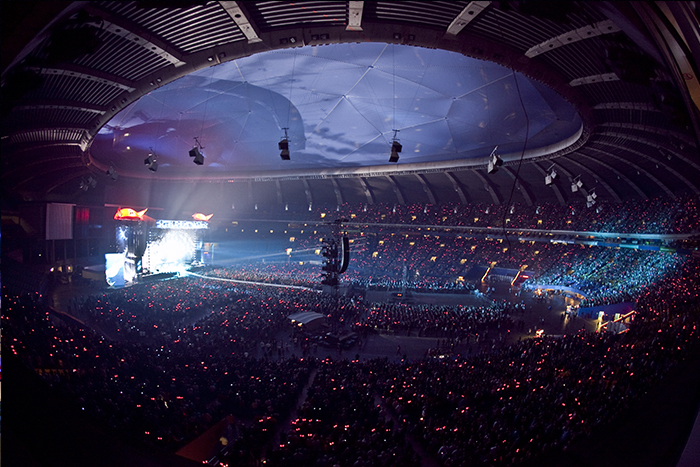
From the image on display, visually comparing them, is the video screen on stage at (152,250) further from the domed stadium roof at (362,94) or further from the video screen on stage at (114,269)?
the domed stadium roof at (362,94)

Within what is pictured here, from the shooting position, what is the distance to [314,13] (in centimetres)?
711

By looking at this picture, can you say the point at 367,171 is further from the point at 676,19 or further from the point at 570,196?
the point at 676,19

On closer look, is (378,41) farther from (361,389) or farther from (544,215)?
(544,215)

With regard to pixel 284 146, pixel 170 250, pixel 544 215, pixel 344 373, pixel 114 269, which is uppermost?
pixel 284 146

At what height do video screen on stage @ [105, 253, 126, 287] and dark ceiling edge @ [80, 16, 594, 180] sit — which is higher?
dark ceiling edge @ [80, 16, 594, 180]

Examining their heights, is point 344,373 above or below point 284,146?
below

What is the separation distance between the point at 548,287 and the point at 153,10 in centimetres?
3172

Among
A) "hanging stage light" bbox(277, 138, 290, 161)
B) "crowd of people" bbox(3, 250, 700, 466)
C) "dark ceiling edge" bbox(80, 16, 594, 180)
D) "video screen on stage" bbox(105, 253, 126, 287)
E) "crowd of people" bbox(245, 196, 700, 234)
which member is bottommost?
"crowd of people" bbox(3, 250, 700, 466)

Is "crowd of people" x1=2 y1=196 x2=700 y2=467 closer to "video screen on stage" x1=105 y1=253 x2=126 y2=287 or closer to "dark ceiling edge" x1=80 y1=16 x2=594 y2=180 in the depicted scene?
"video screen on stage" x1=105 y1=253 x2=126 y2=287

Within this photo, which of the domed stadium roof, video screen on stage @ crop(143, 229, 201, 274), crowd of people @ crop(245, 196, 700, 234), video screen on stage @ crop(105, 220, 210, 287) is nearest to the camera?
the domed stadium roof

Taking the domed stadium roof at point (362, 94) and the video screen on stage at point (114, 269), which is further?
the video screen on stage at point (114, 269)

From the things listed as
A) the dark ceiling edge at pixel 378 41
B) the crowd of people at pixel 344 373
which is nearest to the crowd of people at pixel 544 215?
the crowd of people at pixel 344 373

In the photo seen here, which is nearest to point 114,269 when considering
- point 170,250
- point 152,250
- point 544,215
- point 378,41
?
point 152,250

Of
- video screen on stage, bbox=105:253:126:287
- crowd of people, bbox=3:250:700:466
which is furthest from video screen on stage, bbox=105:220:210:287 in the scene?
crowd of people, bbox=3:250:700:466
